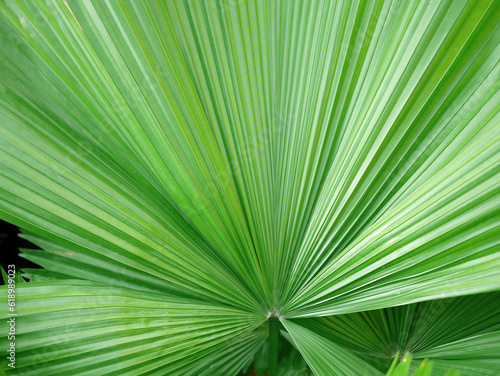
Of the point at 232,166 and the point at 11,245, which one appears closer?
the point at 232,166

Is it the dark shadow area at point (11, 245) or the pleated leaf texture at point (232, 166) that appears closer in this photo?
the pleated leaf texture at point (232, 166)

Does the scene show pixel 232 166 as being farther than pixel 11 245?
No

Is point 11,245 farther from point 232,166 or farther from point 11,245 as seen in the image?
point 232,166

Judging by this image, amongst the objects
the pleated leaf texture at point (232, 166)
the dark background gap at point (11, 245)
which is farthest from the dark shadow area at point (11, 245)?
the pleated leaf texture at point (232, 166)

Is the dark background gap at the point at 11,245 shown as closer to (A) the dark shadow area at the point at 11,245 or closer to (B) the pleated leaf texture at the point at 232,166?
(A) the dark shadow area at the point at 11,245

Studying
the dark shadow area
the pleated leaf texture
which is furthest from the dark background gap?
the pleated leaf texture

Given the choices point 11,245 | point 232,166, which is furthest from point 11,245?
point 232,166

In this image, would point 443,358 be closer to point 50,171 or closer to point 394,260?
point 394,260

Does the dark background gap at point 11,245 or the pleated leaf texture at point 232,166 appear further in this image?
the dark background gap at point 11,245

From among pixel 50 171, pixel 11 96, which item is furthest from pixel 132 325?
pixel 11 96

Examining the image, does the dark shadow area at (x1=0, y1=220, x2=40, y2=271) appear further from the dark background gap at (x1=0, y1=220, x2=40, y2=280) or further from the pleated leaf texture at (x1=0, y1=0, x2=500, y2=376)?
the pleated leaf texture at (x1=0, y1=0, x2=500, y2=376)
